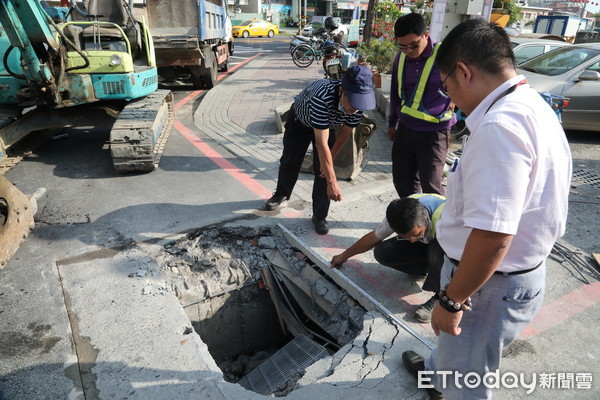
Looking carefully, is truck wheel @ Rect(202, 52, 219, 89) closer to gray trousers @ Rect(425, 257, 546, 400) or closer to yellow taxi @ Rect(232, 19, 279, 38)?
gray trousers @ Rect(425, 257, 546, 400)

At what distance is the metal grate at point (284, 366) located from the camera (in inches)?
121

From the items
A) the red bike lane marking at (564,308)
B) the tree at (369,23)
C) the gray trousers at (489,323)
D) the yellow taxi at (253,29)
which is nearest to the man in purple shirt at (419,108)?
the red bike lane marking at (564,308)

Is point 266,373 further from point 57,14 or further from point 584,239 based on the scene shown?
point 57,14

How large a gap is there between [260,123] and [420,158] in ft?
15.6

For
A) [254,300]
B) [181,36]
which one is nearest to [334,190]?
[254,300]

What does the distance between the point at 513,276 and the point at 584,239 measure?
10.8 feet

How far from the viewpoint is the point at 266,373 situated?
3.27 metres

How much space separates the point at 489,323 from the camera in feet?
5.71

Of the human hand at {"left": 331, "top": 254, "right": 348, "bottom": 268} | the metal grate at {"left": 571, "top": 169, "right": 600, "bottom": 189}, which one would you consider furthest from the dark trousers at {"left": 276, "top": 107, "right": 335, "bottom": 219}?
the metal grate at {"left": 571, "top": 169, "right": 600, "bottom": 189}

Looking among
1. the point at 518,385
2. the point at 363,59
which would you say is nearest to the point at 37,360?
the point at 518,385

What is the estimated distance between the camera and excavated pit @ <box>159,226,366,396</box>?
342cm

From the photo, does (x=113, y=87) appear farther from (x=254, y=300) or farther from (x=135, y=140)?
(x=254, y=300)

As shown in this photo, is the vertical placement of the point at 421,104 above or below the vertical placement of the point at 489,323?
above

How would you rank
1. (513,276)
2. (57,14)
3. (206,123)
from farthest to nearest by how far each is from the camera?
(206,123), (57,14), (513,276)
